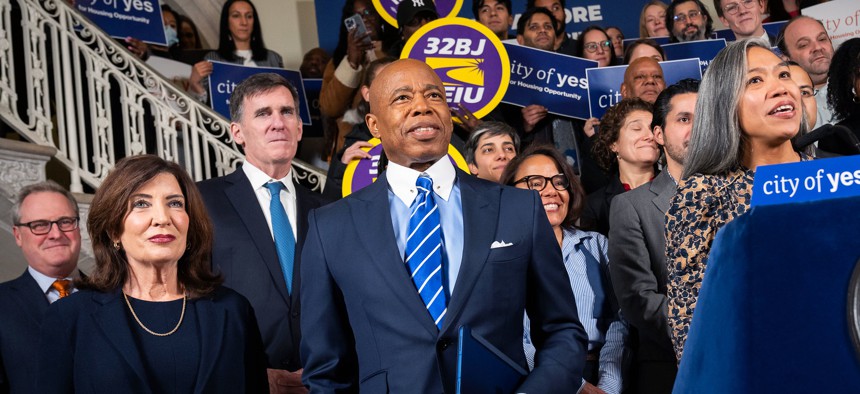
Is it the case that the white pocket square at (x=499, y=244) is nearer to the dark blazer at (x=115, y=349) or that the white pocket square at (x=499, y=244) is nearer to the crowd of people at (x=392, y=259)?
the crowd of people at (x=392, y=259)

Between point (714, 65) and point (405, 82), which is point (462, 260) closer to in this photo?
point (405, 82)

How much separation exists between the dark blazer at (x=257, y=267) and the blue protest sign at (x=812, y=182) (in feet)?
7.30

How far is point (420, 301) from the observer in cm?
230

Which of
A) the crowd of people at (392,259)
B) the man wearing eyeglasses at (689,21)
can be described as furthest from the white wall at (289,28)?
the crowd of people at (392,259)

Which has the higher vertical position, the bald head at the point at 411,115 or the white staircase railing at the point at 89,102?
the white staircase railing at the point at 89,102

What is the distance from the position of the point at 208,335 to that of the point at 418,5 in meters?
3.63

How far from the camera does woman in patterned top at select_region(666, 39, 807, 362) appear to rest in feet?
7.54

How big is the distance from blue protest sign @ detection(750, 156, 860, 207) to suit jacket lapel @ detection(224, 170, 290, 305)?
2260 mm

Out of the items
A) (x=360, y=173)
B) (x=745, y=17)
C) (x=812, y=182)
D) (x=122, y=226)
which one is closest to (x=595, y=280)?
(x=360, y=173)

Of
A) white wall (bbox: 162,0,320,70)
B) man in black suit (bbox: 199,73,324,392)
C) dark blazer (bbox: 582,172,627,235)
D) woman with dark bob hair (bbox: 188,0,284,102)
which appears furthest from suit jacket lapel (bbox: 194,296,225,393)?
white wall (bbox: 162,0,320,70)

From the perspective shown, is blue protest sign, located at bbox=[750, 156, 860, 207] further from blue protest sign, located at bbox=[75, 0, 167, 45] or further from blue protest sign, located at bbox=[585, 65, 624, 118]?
blue protest sign, located at bbox=[75, 0, 167, 45]

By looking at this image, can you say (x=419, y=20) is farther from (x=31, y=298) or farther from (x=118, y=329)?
(x=118, y=329)

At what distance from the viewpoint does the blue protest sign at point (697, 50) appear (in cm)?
566

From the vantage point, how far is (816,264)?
1.10 metres
